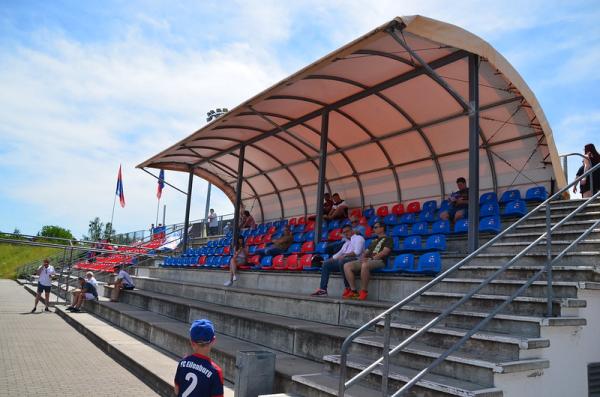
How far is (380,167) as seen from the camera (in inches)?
583

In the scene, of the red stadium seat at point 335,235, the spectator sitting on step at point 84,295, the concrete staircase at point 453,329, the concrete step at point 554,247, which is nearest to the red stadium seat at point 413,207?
the red stadium seat at point 335,235

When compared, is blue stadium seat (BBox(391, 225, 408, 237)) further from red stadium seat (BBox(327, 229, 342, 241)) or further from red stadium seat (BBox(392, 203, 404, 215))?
red stadium seat (BBox(392, 203, 404, 215))

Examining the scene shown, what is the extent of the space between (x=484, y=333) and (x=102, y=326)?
36.0 feet

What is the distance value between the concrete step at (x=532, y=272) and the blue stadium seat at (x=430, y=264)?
0.55 m

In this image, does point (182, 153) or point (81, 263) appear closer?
point (182, 153)

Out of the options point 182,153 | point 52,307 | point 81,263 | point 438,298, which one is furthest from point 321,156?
point 81,263

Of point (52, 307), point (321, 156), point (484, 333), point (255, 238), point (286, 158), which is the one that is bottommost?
point (52, 307)

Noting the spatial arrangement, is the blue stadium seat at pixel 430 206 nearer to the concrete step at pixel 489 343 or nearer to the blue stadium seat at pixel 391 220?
the blue stadium seat at pixel 391 220

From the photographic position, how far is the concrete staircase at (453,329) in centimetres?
453

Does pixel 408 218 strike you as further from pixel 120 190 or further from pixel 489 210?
pixel 120 190

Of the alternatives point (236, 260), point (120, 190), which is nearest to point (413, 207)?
point (236, 260)

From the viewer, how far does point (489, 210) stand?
1034cm

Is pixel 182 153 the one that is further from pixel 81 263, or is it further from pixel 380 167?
pixel 81 263

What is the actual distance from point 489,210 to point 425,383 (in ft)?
22.4
